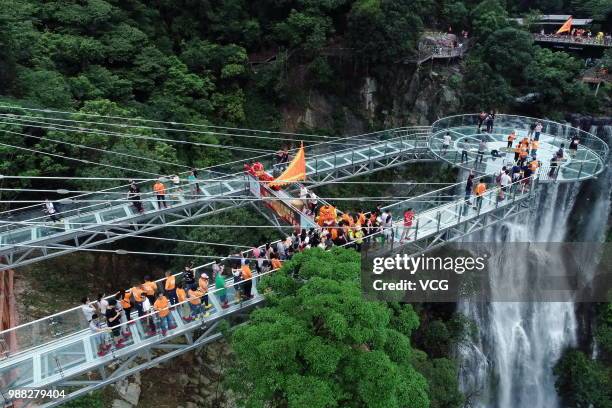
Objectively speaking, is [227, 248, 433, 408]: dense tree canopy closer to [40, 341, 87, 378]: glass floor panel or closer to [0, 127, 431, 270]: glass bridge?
[40, 341, 87, 378]: glass floor panel

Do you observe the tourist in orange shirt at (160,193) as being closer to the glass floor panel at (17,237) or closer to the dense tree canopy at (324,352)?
the glass floor panel at (17,237)

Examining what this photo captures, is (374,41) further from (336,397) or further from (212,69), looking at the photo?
(336,397)

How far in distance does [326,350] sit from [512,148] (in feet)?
47.8

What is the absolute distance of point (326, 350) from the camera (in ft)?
32.8

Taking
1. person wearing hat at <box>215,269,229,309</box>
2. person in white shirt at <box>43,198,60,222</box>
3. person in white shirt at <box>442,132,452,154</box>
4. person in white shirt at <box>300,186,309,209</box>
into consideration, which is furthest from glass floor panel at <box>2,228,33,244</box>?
person in white shirt at <box>442,132,452,154</box>

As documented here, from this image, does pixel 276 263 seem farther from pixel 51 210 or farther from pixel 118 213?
pixel 51 210

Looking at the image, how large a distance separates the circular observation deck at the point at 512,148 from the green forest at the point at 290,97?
6820 millimetres

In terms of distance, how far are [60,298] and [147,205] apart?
4708mm

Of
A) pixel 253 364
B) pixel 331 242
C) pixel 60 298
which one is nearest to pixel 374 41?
pixel 331 242

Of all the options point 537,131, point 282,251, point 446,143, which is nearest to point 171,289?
point 282,251

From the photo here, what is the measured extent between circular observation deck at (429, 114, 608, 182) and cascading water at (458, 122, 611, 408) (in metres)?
4.44

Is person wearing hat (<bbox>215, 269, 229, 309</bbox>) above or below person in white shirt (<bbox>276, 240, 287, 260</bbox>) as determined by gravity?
below

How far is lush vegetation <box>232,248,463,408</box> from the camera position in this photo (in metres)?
9.94

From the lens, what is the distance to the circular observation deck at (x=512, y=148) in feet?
63.0
